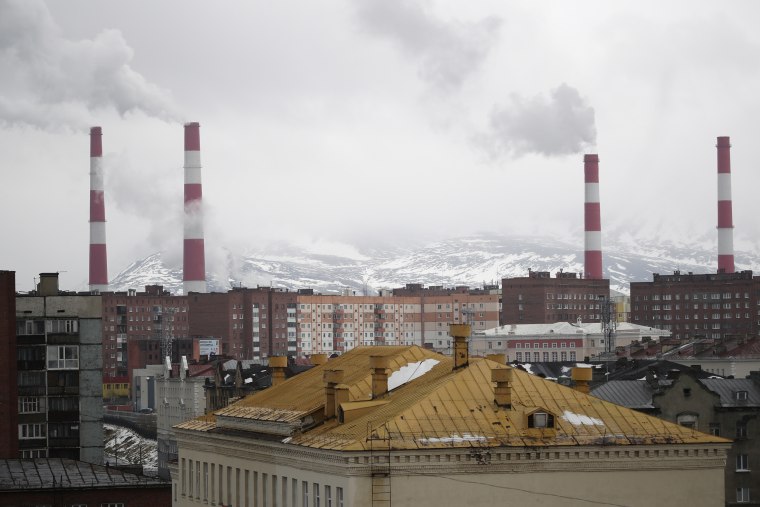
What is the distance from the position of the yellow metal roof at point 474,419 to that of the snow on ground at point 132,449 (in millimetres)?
120603

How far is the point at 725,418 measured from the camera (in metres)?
78.5

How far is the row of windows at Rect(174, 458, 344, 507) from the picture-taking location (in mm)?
47272

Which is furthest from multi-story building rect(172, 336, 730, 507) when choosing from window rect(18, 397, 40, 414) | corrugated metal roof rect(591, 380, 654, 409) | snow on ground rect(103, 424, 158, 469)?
snow on ground rect(103, 424, 158, 469)

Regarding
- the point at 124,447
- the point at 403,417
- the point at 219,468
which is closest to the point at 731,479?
the point at 219,468

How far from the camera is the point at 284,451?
1972 inches

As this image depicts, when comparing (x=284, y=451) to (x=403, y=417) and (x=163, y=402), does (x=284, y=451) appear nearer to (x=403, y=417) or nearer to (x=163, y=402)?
(x=403, y=417)

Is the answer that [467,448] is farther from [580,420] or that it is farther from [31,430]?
[31,430]

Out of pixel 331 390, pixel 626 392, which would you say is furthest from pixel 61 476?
pixel 626 392

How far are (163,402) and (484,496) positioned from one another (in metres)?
152

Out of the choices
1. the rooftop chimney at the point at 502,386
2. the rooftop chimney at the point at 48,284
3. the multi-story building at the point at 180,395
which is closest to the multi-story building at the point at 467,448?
the rooftop chimney at the point at 502,386

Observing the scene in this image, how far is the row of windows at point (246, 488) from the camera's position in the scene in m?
47.3

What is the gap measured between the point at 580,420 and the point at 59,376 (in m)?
50.3

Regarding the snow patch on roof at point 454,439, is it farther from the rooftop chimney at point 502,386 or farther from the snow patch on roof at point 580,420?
the snow patch on roof at point 580,420

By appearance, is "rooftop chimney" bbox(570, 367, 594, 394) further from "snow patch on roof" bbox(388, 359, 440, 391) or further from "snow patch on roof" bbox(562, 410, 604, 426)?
"snow patch on roof" bbox(562, 410, 604, 426)
